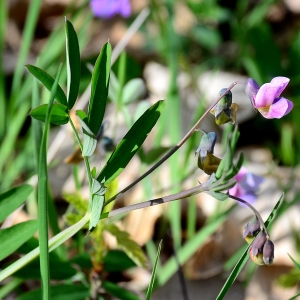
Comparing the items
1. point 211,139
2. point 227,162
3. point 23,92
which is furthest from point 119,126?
point 227,162

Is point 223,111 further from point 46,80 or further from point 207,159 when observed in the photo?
point 46,80

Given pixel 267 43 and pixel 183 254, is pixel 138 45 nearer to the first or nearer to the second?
pixel 267 43

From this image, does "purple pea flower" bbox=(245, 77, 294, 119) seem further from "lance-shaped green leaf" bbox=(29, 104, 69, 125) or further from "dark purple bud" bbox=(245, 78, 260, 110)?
"lance-shaped green leaf" bbox=(29, 104, 69, 125)

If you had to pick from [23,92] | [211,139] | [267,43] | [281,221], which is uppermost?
[211,139]

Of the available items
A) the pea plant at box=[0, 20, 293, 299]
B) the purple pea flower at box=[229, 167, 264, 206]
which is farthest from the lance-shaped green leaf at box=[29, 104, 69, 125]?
the purple pea flower at box=[229, 167, 264, 206]

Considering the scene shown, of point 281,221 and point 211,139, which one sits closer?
point 211,139

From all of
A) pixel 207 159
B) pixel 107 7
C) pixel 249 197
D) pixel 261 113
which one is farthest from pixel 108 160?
pixel 107 7
